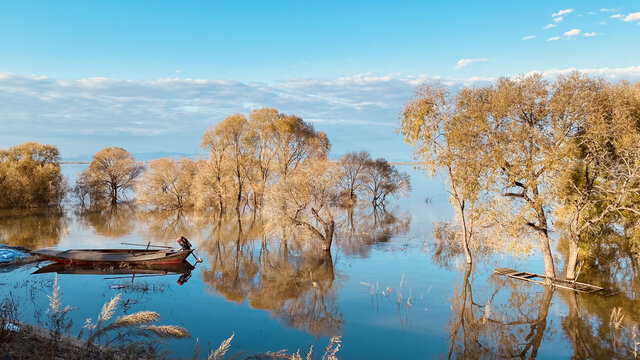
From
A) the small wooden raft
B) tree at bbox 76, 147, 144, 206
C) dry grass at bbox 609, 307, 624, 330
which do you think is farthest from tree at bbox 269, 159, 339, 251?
tree at bbox 76, 147, 144, 206

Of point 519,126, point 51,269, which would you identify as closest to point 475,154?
point 519,126

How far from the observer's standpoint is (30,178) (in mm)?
59812

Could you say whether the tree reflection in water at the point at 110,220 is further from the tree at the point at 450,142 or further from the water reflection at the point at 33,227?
the tree at the point at 450,142

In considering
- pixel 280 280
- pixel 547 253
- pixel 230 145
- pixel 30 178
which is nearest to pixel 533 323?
pixel 547 253

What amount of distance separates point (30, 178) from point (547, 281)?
6266 centimetres

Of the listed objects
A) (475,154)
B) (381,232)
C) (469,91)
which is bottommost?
(381,232)

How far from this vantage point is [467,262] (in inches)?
1150

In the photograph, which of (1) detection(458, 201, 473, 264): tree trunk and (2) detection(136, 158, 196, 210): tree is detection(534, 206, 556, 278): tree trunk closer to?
(1) detection(458, 201, 473, 264): tree trunk

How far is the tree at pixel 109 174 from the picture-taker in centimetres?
7100

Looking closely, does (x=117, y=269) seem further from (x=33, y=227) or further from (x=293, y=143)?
(x=293, y=143)

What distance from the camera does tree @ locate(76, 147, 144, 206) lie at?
71.0 metres

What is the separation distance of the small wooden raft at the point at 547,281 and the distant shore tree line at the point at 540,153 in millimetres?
851

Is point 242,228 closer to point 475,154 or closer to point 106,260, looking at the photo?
point 106,260

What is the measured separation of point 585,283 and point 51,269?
99.1 feet
